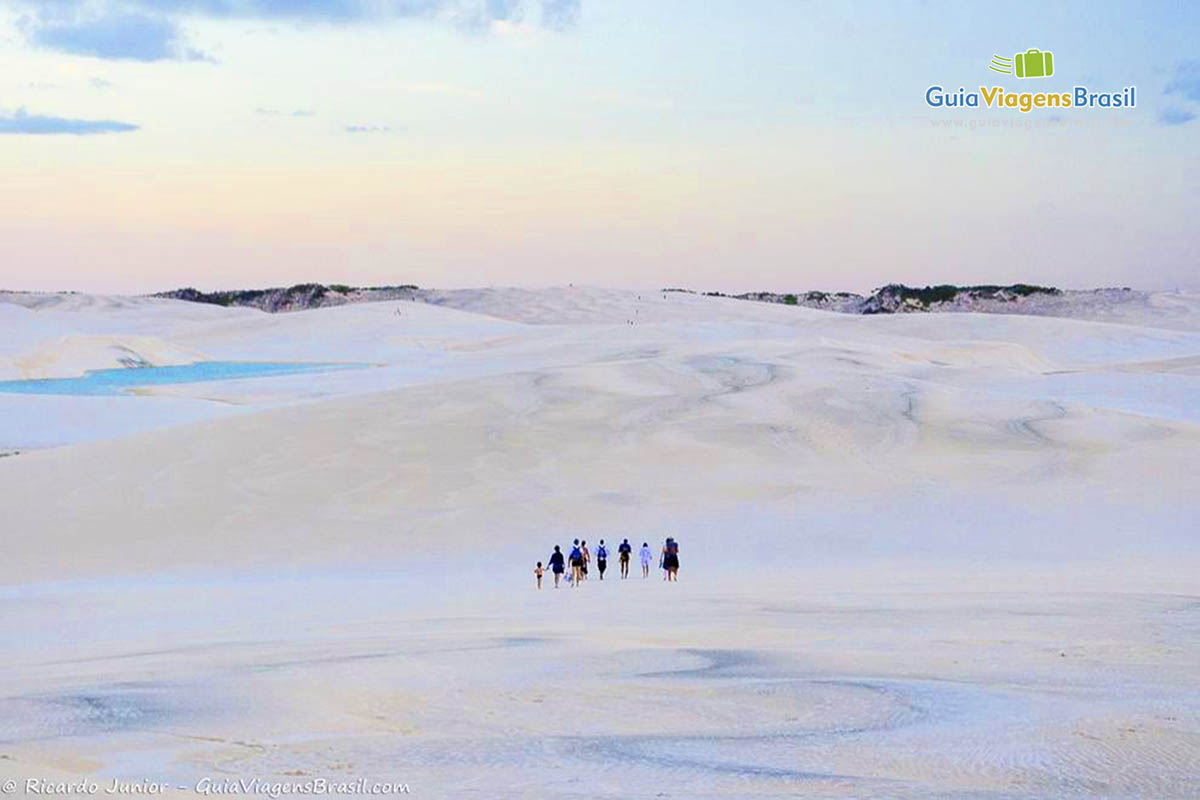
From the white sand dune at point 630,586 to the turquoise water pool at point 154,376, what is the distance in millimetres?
Answer: 8274

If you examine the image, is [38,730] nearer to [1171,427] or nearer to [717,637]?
[717,637]

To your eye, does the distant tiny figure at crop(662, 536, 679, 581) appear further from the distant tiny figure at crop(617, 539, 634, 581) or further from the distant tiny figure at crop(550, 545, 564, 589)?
the distant tiny figure at crop(550, 545, 564, 589)

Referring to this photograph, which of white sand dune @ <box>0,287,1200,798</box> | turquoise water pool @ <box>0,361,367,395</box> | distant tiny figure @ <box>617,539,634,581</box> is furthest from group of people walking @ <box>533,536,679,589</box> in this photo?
turquoise water pool @ <box>0,361,367,395</box>

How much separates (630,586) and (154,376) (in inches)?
1802

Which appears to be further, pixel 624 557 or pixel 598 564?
pixel 624 557

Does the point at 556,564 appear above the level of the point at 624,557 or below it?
above

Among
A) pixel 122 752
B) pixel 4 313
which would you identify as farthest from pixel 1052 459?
pixel 4 313

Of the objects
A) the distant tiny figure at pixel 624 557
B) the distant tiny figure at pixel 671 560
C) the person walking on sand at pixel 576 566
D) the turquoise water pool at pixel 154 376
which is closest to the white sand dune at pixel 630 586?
the person walking on sand at pixel 576 566

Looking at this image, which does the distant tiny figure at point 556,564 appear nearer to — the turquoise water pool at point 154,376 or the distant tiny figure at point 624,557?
the distant tiny figure at point 624,557

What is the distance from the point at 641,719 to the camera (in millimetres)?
8062

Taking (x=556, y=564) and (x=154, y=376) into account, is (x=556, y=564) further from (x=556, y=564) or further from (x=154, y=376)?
(x=154, y=376)

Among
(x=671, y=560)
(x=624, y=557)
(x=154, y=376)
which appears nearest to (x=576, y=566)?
(x=671, y=560)

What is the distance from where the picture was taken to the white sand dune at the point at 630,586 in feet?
23.9

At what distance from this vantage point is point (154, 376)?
59688 mm
